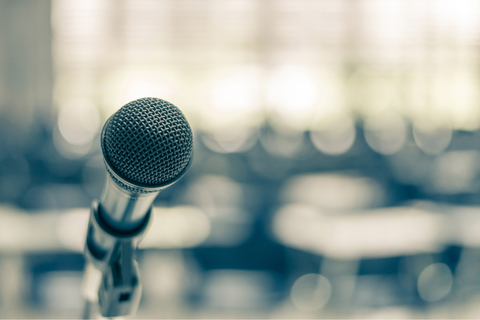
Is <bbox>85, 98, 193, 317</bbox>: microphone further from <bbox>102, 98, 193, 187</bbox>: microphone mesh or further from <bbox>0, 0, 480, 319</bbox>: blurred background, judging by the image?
<bbox>0, 0, 480, 319</bbox>: blurred background

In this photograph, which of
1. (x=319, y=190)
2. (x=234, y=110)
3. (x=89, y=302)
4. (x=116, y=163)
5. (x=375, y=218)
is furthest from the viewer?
(x=234, y=110)

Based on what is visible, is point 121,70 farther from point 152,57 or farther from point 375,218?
point 375,218

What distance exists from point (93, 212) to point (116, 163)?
0.08 meters

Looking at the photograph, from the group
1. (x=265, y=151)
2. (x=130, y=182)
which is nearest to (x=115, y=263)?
(x=130, y=182)

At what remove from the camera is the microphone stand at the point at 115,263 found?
1.40 ft

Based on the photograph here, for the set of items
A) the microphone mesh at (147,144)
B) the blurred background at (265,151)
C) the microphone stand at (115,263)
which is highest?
the microphone mesh at (147,144)

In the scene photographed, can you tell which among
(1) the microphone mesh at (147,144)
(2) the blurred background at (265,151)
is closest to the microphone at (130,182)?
(1) the microphone mesh at (147,144)

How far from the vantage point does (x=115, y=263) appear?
17.1 inches

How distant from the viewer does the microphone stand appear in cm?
43

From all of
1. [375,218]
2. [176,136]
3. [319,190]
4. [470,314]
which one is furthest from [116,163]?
[319,190]

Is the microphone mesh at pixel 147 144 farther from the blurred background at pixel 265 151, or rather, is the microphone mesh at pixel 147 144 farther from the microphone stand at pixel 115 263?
the blurred background at pixel 265 151

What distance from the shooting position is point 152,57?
847 cm

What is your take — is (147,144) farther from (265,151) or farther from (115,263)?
(265,151)

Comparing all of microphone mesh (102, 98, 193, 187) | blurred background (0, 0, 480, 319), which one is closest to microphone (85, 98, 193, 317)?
microphone mesh (102, 98, 193, 187)
